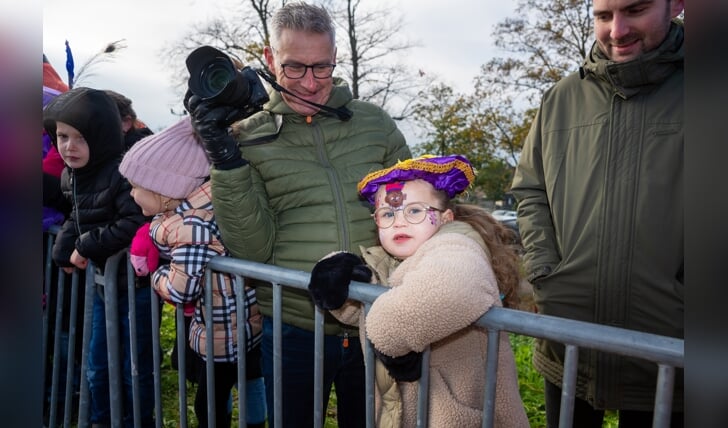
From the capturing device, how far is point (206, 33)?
719 inches

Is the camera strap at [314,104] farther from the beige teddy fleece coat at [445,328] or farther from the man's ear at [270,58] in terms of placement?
the beige teddy fleece coat at [445,328]

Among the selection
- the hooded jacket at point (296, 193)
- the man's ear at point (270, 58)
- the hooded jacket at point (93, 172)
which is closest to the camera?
the hooded jacket at point (296, 193)

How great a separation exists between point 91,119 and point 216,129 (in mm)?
1297

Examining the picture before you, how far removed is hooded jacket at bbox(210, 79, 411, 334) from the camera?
2.08 meters

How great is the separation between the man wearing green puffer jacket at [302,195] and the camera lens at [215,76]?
0.22 m

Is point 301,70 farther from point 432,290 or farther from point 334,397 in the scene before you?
point 334,397

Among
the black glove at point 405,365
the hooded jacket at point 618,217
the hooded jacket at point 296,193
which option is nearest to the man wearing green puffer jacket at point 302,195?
the hooded jacket at point 296,193

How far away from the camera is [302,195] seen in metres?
2.15

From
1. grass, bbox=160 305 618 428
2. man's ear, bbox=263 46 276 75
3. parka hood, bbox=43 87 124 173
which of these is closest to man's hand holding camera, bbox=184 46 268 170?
man's ear, bbox=263 46 276 75

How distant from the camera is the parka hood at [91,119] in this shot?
111 inches

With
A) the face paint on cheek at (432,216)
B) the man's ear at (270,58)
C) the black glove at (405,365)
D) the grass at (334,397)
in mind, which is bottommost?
the grass at (334,397)

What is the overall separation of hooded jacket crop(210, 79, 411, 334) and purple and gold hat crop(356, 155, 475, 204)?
312 mm

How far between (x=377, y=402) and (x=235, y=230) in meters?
0.82
